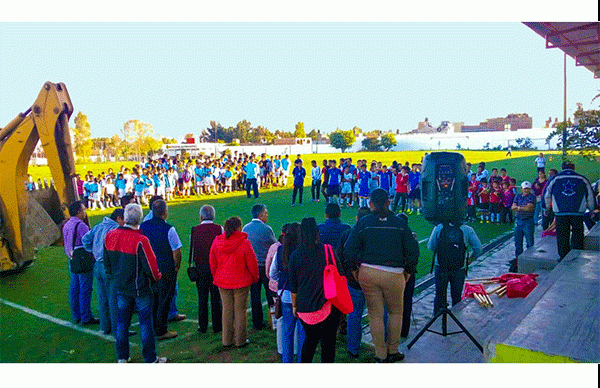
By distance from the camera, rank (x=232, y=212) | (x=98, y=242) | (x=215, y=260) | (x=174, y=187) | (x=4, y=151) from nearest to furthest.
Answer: (x=215, y=260), (x=98, y=242), (x=4, y=151), (x=232, y=212), (x=174, y=187)

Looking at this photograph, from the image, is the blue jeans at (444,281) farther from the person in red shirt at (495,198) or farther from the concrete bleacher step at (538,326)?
the person in red shirt at (495,198)

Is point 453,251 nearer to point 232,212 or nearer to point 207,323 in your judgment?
point 207,323

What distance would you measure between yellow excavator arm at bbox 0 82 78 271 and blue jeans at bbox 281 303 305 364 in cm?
528

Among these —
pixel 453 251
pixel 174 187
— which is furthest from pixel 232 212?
pixel 453 251

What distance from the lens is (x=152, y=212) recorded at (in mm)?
5812

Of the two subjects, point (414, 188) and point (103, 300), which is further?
point (414, 188)

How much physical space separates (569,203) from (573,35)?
5.63 metres

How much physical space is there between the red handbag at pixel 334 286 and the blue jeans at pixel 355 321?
85 centimetres

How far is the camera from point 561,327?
4430 mm

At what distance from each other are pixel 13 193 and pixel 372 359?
6895 millimetres

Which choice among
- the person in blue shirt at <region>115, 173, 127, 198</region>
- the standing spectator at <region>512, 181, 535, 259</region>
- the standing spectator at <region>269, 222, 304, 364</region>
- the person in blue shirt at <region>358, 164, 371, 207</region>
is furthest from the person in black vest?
the person in blue shirt at <region>115, 173, 127, 198</region>

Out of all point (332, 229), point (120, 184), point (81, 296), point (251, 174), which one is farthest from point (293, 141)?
point (332, 229)

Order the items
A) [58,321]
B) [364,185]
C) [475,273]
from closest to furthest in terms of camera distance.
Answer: [58,321]
[475,273]
[364,185]

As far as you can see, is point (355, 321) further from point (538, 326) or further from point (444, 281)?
point (538, 326)
